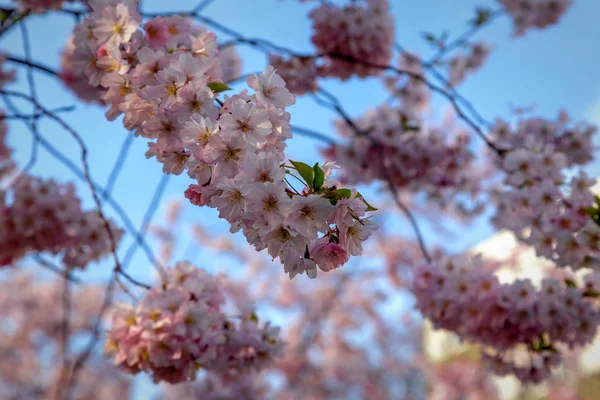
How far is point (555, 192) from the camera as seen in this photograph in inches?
76.6

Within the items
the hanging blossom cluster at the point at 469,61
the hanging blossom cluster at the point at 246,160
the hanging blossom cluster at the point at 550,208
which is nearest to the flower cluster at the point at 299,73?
the hanging blossom cluster at the point at 550,208

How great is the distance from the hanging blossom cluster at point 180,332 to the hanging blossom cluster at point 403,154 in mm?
1617

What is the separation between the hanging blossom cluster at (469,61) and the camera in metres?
4.48

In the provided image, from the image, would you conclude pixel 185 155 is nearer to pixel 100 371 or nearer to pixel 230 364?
pixel 230 364

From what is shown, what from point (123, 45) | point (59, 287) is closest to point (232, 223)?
point (123, 45)

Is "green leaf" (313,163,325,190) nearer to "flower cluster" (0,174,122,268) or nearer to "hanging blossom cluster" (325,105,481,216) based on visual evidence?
"flower cluster" (0,174,122,268)

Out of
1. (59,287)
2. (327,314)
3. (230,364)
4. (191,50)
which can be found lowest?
(230,364)

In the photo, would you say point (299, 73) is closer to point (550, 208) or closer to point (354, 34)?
point (354, 34)

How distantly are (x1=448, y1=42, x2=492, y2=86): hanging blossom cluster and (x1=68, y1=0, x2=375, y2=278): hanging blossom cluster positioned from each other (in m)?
3.93

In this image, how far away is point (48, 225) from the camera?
2.28 metres

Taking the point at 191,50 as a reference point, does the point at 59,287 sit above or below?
above

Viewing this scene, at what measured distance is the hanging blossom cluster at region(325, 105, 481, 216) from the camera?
3.03m

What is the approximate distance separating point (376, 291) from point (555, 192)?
29.0ft

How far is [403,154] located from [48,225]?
2.20m
